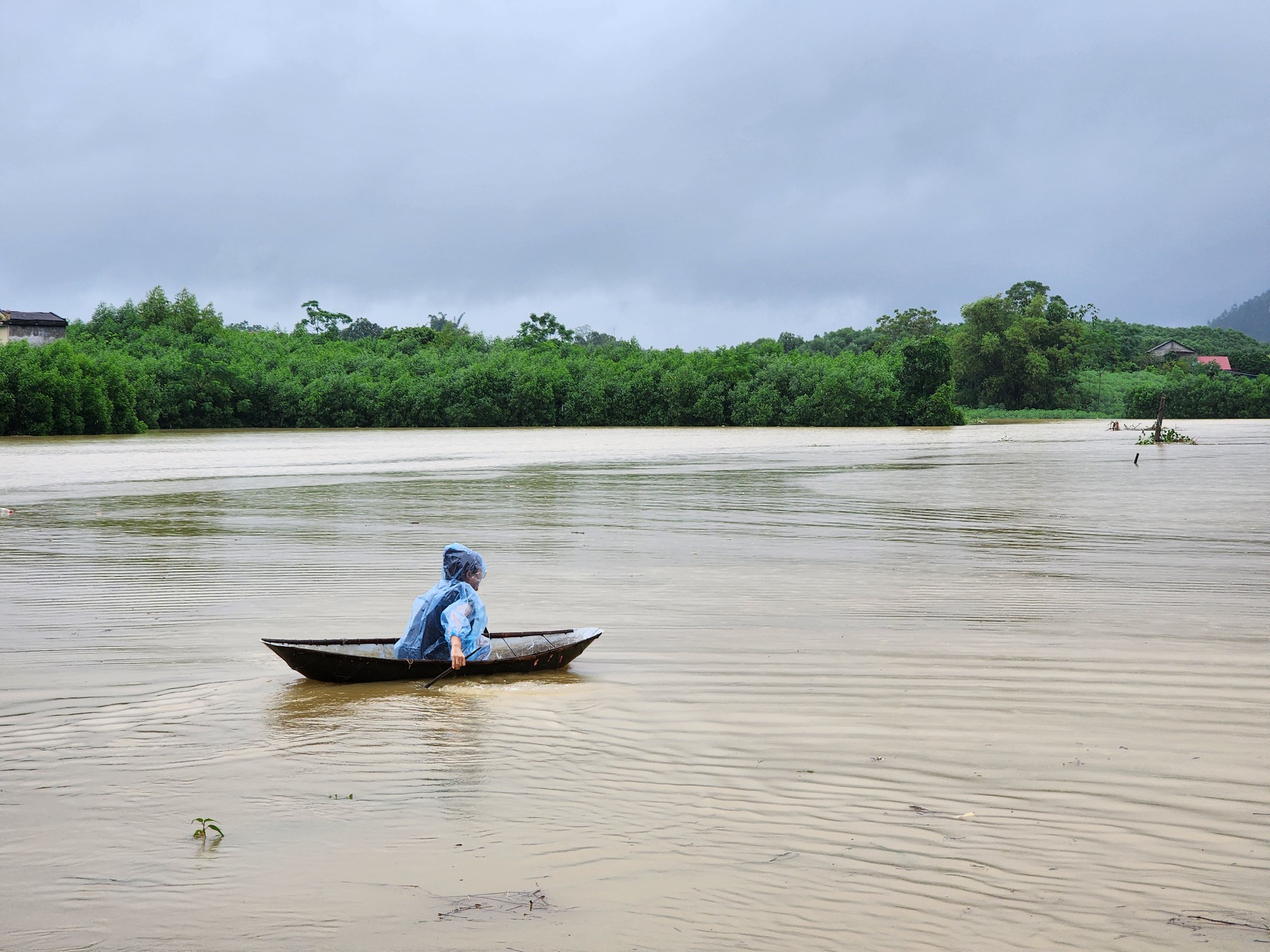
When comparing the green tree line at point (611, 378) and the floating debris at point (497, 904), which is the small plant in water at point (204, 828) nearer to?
the floating debris at point (497, 904)

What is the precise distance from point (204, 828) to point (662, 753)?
227 cm

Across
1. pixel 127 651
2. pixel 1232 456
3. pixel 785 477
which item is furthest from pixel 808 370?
pixel 127 651

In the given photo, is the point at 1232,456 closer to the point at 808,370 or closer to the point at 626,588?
the point at 626,588

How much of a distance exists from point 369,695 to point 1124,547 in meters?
10.5

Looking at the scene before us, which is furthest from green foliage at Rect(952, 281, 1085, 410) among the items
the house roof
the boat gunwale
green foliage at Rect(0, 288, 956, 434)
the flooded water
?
the boat gunwale

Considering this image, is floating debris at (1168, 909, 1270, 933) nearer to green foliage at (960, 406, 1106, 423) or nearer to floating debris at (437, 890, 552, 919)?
floating debris at (437, 890, 552, 919)

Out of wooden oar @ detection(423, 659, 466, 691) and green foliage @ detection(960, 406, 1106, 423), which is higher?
green foliage @ detection(960, 406, 1106, 423)

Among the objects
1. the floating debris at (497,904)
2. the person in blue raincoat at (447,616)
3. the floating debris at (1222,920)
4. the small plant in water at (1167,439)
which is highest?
the small plant in water at (1167,439)

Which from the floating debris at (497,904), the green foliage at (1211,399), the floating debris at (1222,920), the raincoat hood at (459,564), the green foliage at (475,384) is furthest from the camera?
the green foliage at (1211,399)

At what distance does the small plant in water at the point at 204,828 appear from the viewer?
484 centimetres

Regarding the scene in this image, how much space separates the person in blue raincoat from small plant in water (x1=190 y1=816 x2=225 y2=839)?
2610 millimetres

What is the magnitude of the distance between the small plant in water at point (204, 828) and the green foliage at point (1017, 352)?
344ft

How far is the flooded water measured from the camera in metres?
4.15

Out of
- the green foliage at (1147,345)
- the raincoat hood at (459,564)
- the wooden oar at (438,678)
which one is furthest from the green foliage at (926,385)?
the wooden oar at (438,678)
